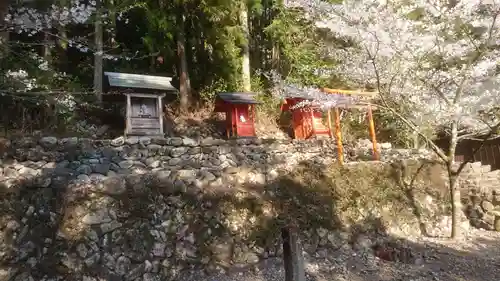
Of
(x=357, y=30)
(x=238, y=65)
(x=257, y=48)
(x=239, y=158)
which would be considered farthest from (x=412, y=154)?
(x=257, y=48)

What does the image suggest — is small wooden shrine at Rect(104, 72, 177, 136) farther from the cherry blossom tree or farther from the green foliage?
the green foliage

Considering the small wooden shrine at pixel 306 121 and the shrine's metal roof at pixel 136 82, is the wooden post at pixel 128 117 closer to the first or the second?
the shrine's metal roof at pixel 136 82

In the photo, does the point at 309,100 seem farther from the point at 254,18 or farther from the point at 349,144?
the point at 254,18

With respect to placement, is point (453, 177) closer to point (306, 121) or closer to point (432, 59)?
point (432, 59)

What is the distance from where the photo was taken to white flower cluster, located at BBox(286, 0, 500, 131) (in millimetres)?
7531

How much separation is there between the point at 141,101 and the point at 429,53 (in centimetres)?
697

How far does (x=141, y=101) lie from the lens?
8695 mm

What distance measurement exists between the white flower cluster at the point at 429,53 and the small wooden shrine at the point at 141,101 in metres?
4.65

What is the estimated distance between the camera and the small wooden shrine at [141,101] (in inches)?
327

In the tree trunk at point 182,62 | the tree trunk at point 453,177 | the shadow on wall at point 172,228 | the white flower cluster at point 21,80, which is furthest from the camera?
the tree trunk at point 182,62

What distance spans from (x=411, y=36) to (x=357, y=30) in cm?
140

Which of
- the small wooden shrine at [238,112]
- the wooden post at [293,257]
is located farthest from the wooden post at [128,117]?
the wooden post at [293,257]

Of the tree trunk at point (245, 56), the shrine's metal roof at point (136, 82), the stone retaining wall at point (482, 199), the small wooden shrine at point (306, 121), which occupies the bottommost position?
the stone retaining wall at point (482, 199)

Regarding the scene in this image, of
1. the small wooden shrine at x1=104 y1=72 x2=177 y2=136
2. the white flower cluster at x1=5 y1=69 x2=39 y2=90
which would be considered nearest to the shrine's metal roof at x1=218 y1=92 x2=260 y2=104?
the small wooden shrine at x1=104 y1=72 x2=177 y2=136
